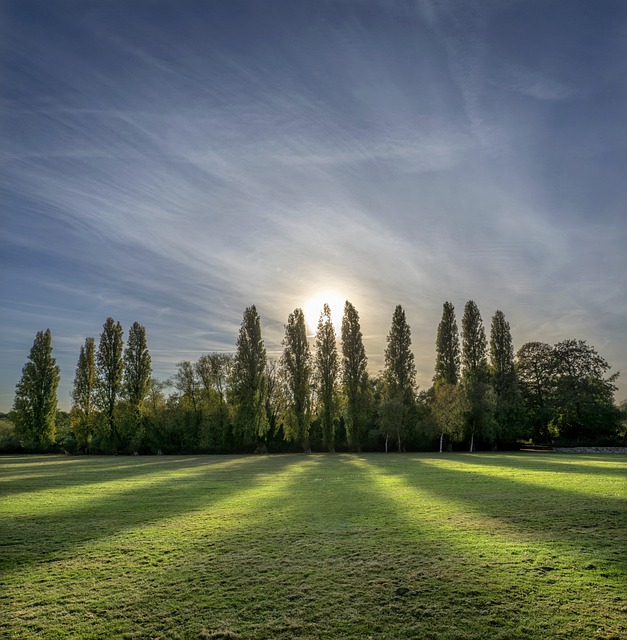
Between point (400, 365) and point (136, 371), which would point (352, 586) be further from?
point (136, 371)

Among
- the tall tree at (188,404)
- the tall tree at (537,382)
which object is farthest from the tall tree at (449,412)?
the tall tree at (188,404)

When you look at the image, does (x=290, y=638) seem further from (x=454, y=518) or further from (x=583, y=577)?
(x=454, y=518)

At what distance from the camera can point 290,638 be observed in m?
4.02

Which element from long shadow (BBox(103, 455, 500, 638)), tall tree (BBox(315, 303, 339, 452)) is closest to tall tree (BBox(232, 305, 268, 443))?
tall tree (BBox(315, 303, 339, 452))

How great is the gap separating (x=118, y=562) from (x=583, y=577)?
6.19 meters

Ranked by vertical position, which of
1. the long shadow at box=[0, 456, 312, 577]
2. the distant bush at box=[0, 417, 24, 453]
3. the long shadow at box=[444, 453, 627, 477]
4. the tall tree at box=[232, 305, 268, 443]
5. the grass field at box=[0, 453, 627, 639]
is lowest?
the distant bush at box=[0, 417, 24, 453]

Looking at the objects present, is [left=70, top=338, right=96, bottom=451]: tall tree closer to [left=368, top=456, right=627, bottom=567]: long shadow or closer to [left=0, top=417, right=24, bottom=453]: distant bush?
[left=0, top=417, right=24, bottom=453]: distant bush

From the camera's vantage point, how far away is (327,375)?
5203 cm

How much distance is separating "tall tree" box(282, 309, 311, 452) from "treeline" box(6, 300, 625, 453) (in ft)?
0.41

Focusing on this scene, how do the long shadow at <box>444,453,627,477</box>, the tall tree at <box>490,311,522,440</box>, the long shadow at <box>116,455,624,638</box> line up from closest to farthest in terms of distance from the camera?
the long shadow at <box>116,455,624,638</box> < the long shadow at <box>444,453,627,477</box> < the tall tree at <box>490,311,522,440</box>

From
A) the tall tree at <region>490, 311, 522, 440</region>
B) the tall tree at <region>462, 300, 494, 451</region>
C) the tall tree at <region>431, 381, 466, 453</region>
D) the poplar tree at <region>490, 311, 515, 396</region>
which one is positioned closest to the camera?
the tall tree at <region>431, 381, 466, 453</region>

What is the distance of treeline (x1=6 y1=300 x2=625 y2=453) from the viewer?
49.4m

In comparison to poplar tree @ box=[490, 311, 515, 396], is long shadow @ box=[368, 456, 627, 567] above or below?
below

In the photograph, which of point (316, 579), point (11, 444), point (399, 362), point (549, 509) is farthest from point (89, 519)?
point (11, 444)
